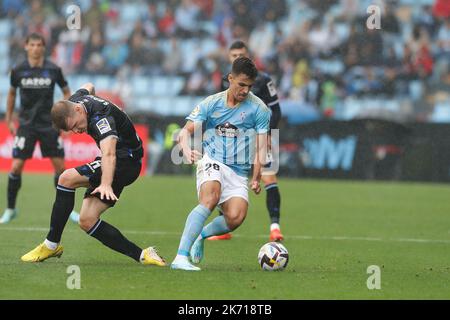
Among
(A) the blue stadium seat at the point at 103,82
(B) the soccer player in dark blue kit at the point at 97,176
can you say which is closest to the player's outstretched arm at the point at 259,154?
(B) the soccer player in dark blue kit at the point at 97,176

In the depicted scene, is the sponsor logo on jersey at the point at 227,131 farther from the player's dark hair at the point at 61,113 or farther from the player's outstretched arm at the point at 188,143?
the player's dark hair at the point at 61,113

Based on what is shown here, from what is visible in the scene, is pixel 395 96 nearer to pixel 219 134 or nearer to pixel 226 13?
pixel 226 13

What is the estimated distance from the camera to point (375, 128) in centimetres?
2158

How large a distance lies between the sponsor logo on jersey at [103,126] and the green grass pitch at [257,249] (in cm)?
121

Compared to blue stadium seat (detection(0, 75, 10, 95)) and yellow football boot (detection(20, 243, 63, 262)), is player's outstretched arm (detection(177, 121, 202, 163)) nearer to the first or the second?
yellow football boot (detection(20, 243, 63, 262))

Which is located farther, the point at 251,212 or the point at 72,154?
the point at 72,154

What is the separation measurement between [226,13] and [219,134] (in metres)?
18.8

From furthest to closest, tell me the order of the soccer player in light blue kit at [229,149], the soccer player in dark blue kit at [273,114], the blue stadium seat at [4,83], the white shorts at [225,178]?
the blue stadium seat at [4,83] → the soccer player in dark blue kit at [273,114] → the white shorts at [225,178] → the soccer player in light blue kit at [229,149]

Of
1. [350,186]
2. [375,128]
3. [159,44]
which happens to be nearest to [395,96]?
[375,128]

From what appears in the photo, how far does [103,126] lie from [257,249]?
2.91 meters

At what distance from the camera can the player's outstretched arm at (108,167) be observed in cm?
810

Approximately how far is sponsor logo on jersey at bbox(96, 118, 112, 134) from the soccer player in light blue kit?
76 centimetres

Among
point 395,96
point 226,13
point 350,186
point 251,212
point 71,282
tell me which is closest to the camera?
point 71,282

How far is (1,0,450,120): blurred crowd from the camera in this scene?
82.4ft
